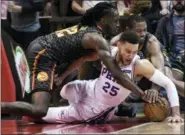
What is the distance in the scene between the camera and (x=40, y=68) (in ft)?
23.8

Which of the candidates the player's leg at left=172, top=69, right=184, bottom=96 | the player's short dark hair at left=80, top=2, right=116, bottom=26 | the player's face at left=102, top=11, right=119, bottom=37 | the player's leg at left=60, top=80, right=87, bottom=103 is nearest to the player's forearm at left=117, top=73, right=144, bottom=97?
the player's leg at left=60, top=80, right=87, bottom=103

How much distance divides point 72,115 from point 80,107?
135 millimetres

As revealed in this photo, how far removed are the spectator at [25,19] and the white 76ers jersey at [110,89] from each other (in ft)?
8.65

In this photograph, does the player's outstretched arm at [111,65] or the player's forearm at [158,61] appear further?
the player's forearm at [158,61]

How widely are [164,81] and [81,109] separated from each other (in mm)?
1057

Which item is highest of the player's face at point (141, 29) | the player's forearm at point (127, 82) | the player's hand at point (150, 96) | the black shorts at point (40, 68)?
the player's face at point (141, 29)

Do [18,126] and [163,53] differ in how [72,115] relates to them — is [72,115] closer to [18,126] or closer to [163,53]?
[18,126]

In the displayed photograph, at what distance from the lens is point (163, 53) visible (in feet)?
29.3

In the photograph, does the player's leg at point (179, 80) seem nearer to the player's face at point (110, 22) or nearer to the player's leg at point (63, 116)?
the player's face at point (110, 22)

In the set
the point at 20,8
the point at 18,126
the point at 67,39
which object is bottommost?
the point at 18,126

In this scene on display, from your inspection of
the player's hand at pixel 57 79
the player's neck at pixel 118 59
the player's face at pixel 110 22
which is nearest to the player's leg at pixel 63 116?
the player's hand at pixel 57 79

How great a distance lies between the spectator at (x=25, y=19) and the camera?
30.6ft

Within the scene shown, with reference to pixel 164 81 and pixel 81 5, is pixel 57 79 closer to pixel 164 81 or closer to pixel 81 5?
pixel 164 81

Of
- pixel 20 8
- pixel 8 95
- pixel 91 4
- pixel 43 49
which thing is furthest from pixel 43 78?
pixel 91 4
